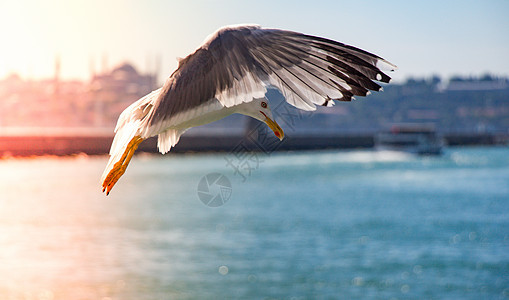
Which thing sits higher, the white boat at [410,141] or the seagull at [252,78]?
the seagull at [252,78]

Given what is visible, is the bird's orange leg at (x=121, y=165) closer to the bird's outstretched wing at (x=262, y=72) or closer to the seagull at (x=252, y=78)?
the seagull at (x=252, y=78)

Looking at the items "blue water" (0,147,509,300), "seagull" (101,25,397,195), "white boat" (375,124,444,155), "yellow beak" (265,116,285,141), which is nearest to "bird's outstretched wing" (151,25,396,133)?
"seagull" (101,25,397,195)

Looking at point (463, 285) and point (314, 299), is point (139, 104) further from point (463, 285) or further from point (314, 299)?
point (463, 285)

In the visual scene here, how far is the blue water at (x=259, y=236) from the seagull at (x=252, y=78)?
194 ft

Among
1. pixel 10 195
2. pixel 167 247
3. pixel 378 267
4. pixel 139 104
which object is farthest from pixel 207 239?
pixel 139 104

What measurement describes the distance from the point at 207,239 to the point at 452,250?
99.8 ft

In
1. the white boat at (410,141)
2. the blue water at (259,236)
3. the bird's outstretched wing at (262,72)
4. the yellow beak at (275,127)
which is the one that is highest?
the bird's outstretched wing at (262,72)

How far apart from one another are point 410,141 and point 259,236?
61.4m

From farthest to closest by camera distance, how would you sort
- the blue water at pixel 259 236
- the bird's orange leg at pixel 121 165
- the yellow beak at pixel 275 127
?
the blue water at pixel 259 236 → the bird's orange leg at pixel 121 165 → the yellow beak at pixel 275 127

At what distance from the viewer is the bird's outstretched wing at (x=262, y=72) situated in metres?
2.29

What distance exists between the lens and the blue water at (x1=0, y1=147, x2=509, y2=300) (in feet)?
212

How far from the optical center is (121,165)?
2.54m

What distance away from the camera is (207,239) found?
81062mm

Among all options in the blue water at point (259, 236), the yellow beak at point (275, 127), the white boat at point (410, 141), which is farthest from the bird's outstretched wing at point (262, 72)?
the white boat at point (410, 141)
